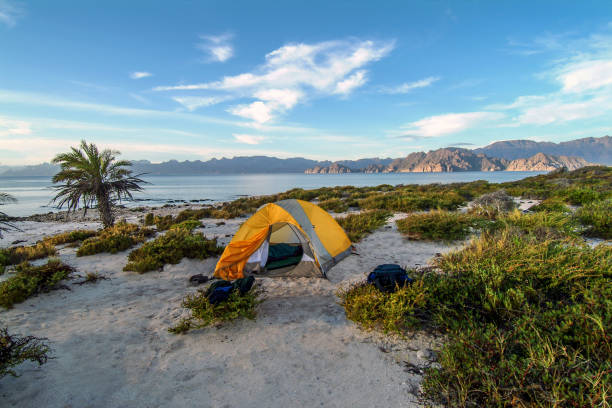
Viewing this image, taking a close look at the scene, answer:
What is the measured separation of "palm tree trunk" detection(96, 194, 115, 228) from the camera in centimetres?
1241

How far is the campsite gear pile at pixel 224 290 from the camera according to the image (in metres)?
4.75

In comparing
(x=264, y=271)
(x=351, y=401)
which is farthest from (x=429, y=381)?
(x=264, y=271)

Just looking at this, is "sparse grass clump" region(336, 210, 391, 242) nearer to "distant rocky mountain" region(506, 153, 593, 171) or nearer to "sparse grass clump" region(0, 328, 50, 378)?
"sparse grass clump" region(0, 328, 50, 378)

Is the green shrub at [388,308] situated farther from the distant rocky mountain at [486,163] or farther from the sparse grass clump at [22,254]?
the distant rocky mountain at [486,163]

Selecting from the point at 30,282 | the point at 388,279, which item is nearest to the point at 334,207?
the point at 388,279

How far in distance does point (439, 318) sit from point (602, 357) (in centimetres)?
171

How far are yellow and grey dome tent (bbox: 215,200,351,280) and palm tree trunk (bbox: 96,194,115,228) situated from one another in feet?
31.2

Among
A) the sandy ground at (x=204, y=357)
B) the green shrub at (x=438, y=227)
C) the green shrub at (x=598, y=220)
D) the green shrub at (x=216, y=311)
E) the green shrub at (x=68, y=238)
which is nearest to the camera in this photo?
the sandy ground at (x=204, y=357)

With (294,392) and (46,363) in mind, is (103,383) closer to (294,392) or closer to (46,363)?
(46,363)

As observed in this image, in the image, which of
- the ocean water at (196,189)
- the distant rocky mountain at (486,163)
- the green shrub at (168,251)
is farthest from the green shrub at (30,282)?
the distant rocky mountain at (486,163)

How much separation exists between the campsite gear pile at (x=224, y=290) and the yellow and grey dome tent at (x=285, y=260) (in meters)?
1.87

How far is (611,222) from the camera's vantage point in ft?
28.0

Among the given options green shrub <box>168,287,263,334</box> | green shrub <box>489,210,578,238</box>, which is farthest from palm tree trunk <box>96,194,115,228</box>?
green shrub <box>489,210,578,238</box>

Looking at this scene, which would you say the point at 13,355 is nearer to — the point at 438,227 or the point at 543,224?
the point at 438,227
